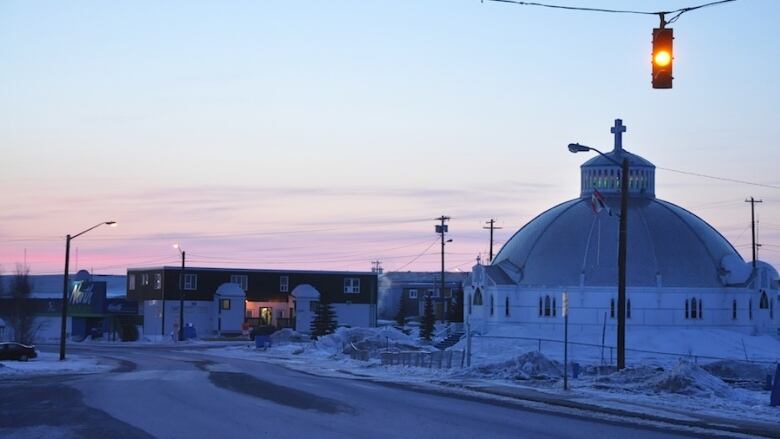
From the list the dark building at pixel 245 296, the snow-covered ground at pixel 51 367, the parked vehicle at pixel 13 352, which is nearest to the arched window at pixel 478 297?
the snow-covered ground at pixel 51 367

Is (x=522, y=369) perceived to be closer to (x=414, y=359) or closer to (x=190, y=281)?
(x=414, y=359)

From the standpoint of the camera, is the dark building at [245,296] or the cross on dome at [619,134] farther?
the dark building at [245,296]

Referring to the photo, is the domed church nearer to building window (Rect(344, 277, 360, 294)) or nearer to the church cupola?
the church cupola

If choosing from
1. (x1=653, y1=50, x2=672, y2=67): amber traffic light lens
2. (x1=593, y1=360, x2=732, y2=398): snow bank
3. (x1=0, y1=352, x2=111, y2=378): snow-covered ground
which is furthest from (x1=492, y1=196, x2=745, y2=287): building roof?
(x1=653, y1=50, x2=672, y2=67): amber traffic light lens

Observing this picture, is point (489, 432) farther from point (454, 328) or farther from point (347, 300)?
point (347, 300)

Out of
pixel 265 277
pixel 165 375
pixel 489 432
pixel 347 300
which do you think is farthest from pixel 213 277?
pixel 489 432

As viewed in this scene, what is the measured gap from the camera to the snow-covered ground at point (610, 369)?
30.1 metres

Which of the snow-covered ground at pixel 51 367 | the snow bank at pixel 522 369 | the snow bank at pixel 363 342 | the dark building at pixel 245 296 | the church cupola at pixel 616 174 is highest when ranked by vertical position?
the church cupola at pixel 616 174

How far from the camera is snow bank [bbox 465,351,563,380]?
130 feet

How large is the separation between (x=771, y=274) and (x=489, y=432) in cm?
6353

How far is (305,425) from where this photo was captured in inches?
922

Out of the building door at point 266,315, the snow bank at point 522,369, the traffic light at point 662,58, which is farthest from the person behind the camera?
Answer: the building door at point 266,315

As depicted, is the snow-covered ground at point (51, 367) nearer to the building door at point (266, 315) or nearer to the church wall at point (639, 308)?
the church wall at point (639, 308)

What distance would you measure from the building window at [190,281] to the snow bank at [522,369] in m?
69.2
